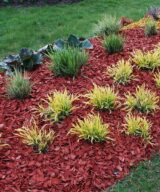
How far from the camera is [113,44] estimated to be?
7.36 metres

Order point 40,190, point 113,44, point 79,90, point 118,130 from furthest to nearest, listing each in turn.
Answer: point 113,44
point 79,90
point 118,130
point 40,190

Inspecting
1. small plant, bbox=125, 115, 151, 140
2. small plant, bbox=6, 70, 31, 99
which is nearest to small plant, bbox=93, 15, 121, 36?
small plant, bbox=6, 70, 31, 99

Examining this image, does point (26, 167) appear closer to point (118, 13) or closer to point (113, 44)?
point (113, 44)

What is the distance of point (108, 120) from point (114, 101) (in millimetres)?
281

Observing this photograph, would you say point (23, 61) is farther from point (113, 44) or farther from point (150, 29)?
point (150, 29)

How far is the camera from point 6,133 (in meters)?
5.69

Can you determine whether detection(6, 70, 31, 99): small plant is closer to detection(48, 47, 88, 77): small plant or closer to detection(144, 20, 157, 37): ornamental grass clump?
detection(48, 47, 88, 77): small plant

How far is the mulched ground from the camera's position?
5039 mm

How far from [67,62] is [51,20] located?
207 inches

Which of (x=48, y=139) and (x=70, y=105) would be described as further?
(x=70, y=105)

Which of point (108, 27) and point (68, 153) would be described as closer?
point (68, 153)

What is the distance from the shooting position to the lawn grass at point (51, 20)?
10352 millimetres

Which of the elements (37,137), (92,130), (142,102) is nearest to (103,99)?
(142,102)

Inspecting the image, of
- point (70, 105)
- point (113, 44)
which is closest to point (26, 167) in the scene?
point (70, 105)
